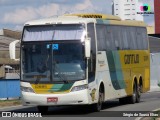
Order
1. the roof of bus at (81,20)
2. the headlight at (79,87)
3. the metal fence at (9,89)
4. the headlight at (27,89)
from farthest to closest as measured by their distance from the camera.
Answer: the metal fence at (9,89)
the roof of bus at (81,20)
the headlight at (27,89)
the headlight at (79,87)

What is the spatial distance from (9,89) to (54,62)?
20.3 m

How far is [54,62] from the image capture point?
19.9 metres

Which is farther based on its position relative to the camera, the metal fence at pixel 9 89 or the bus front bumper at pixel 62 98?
the metal fence at pixel 9 89

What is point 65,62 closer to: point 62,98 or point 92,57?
point 92,57

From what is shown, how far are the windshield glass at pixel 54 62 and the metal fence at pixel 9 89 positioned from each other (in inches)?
760

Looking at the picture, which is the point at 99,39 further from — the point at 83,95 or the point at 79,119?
the point at 79,119

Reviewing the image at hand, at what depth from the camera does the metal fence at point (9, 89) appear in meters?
39.2

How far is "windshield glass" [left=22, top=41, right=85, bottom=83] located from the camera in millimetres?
19672

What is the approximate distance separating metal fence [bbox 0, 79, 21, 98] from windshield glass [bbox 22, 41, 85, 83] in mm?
19313

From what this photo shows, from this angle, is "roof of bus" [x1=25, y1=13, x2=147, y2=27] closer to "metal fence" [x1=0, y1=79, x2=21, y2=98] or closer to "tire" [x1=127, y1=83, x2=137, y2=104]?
"tire" [x1=127, y1=83, x2=137, y2=104]

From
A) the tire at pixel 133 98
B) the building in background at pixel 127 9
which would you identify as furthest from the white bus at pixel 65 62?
the building in background at pixel 127 9

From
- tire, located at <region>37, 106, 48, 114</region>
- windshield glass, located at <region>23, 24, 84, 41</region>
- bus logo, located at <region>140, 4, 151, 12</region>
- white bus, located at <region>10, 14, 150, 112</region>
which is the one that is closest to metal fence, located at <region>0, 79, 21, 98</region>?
white bus, located at <region>10, 14, 150, 112</region>

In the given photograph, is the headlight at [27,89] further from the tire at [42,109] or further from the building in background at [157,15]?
the building in background at [157,15]

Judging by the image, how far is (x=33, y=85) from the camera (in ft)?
64.8
